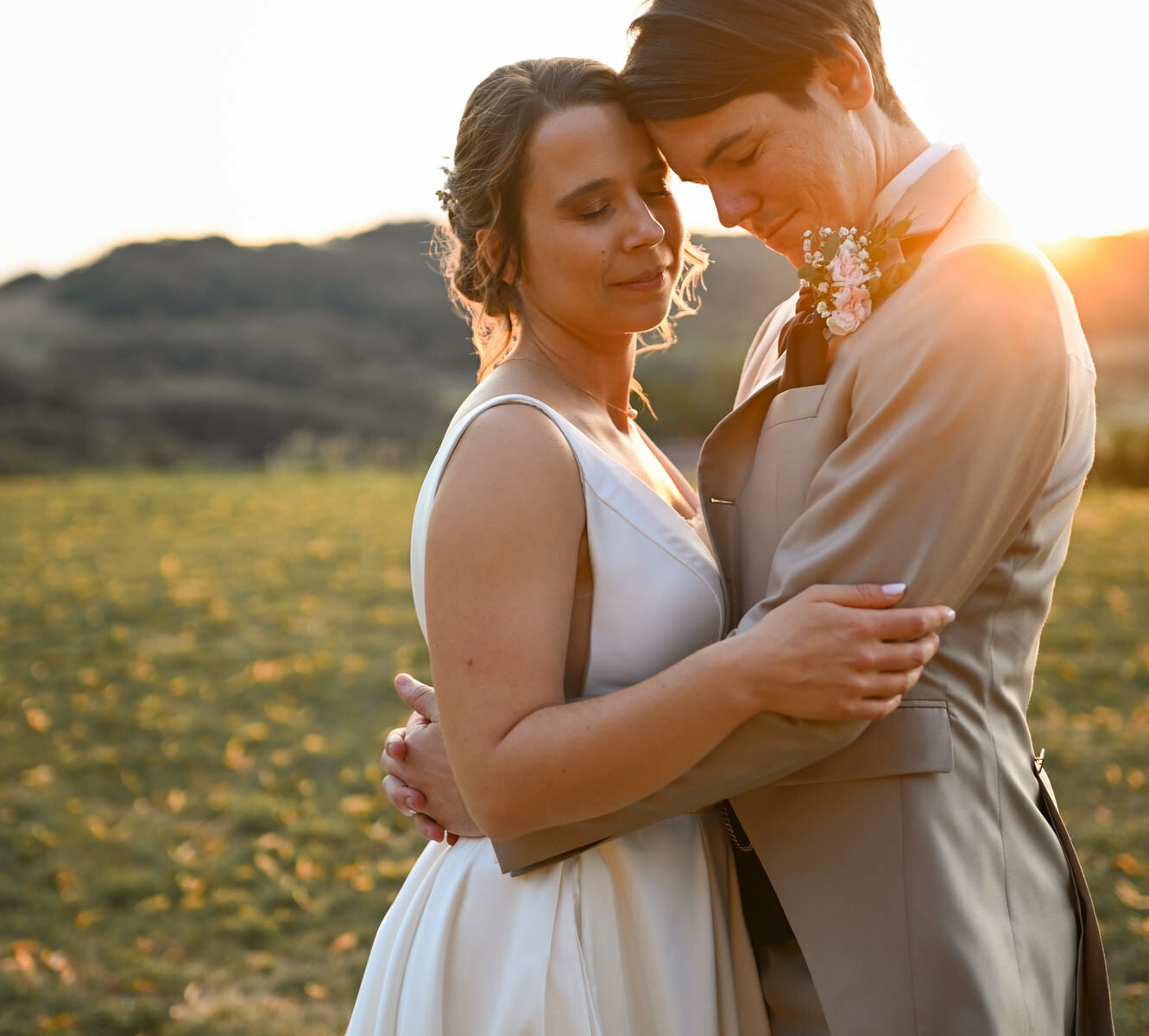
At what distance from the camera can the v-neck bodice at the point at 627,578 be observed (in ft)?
7.59

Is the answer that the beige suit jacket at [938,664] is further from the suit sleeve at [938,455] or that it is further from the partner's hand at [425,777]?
the partner's hand at [425,777]

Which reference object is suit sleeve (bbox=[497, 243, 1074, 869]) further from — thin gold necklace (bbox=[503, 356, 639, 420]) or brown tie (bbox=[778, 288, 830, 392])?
thin gold necklace (bbox=[503, 356, 639, 420])

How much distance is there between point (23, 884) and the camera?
18.3 feet

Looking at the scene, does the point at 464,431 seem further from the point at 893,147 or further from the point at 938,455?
the point at 893,147

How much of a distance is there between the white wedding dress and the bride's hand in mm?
423

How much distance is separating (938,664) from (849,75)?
4.12 ft

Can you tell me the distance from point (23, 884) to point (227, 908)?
1105mm

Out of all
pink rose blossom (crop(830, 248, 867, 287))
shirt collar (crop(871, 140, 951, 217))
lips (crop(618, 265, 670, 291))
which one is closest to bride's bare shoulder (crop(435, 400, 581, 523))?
lips (crop(618, 265, 670, 291))

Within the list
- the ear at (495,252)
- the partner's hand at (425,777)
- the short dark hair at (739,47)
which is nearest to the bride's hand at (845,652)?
the partner's hand at (425,777)

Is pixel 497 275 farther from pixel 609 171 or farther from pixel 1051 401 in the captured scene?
pixel 1051 401

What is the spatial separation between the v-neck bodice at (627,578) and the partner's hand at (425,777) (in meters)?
0.45

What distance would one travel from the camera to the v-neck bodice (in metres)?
2.31

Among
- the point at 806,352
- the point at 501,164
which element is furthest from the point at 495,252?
the point at 806,352

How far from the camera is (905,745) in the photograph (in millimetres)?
2064
